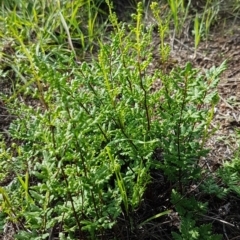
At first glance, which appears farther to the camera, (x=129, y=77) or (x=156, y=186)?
(x=156, y=186)

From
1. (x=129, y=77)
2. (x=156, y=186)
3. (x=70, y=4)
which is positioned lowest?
(x=156, y=186)

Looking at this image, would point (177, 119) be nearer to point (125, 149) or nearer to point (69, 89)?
point (125, 149)

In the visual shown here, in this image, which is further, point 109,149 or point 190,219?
point 190,219

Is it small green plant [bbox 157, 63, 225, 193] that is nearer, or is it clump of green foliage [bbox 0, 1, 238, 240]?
clump of green foliage [bbox 0, 1, 238, 240]

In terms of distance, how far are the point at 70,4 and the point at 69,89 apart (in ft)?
4.49

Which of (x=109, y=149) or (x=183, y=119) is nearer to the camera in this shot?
(x=109, y=149)

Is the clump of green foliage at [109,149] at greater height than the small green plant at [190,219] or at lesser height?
greater

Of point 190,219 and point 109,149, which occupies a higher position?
point 109,149

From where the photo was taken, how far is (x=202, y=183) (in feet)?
5.18

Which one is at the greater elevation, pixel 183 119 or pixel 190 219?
pixel 183 119

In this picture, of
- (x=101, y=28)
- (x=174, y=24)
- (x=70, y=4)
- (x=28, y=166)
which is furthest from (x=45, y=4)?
(x=28, y=166)

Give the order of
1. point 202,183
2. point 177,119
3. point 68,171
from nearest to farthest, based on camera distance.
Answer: point 68,171 → point 177,119 → point 202,183

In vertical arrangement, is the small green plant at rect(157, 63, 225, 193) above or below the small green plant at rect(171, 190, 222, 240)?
above

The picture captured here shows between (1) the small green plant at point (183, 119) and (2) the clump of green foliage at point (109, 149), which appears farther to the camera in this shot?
(1) the small green plant at point (183, 119)
